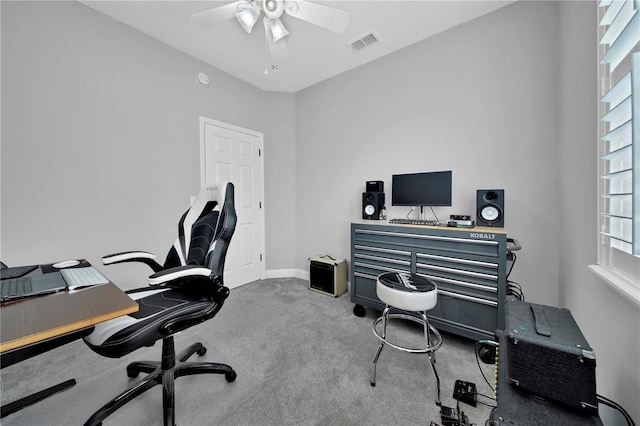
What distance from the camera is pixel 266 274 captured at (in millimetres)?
3467

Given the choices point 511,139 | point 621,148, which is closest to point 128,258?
point 621,148

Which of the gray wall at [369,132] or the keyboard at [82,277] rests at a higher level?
the gray wall at [369,132]

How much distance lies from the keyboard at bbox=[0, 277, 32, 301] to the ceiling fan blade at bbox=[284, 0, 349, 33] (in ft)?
6.84

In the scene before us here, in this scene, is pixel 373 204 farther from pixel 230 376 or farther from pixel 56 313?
pixel 56 313

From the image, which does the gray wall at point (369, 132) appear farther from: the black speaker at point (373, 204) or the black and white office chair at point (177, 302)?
the black and white office chair at point (177, 302)

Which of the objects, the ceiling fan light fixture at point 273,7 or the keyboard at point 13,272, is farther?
the ceiling fan light fixture at point 273,7

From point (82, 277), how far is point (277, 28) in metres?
2.10

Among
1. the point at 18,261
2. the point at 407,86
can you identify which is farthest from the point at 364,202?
the point at 18,261

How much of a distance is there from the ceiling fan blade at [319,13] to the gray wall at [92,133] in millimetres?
1672

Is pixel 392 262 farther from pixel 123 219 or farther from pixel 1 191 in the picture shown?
pixel 1 191

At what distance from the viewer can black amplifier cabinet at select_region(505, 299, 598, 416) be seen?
717 millimetres

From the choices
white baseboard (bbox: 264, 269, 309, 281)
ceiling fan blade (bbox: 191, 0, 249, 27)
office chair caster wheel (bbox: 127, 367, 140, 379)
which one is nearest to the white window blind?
ceiling fan blade (bbox: 191, 0, 249, 27)

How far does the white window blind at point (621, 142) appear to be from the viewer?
717mm

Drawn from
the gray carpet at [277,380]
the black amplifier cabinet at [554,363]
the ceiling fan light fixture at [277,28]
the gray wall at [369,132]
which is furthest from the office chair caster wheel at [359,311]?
the ceiling fan light fixture at [277,28]
